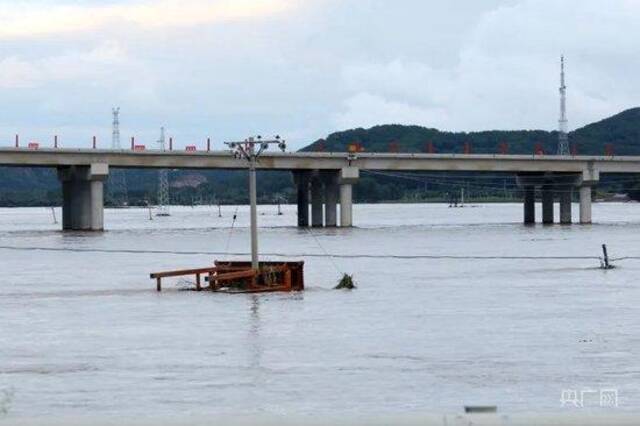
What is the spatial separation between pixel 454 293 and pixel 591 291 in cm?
516

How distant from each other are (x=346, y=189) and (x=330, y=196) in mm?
5503

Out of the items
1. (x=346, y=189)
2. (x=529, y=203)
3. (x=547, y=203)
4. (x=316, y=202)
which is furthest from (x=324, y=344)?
(x=529, y=203)

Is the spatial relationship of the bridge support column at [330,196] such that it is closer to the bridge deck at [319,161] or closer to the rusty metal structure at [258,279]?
the bridge deck at [319,161]

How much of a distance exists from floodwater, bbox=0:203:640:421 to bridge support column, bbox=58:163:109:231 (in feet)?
263

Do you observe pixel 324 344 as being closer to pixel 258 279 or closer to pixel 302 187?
pixel 258 279

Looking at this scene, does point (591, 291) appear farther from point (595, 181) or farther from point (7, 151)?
point (595, 181)

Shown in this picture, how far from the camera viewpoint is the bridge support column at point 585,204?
592 feet

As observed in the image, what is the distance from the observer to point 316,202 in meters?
174

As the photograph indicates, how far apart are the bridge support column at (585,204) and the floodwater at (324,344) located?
113 metres

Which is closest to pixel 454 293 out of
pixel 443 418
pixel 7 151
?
pixel 443 418

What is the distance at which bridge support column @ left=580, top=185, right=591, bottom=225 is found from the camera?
180 meters

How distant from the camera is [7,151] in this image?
5625 inches

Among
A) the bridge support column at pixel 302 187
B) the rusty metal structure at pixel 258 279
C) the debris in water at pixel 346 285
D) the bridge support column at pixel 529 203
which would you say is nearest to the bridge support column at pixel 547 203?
the bridge support column at pixel 529 203

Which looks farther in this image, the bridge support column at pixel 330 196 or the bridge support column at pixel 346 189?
the bridge support column at pixel 330 196
